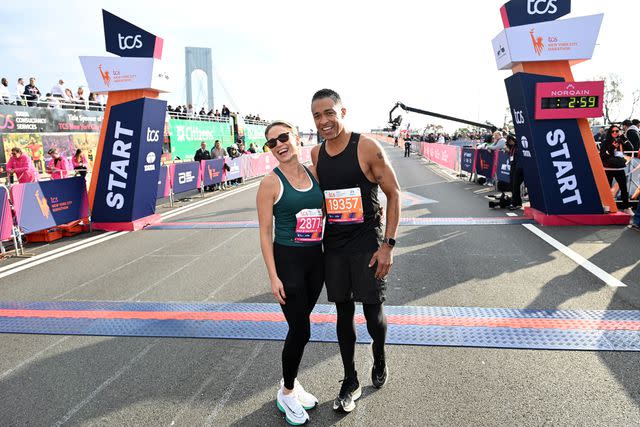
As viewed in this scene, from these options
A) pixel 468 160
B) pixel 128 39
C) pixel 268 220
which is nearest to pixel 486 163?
pixel 468 160

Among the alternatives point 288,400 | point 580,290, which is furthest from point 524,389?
point 580,290

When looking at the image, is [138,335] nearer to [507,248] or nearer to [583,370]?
[583,370]

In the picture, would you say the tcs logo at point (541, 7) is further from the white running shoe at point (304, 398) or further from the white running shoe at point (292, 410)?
the white running shoe at point (292, 410)

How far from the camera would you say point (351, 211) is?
9.00 feet

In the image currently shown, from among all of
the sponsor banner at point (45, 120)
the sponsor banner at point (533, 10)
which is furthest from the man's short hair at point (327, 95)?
the sponsor banner at point (45, 120)

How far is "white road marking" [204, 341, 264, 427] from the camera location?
281cm

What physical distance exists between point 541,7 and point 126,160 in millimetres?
8807

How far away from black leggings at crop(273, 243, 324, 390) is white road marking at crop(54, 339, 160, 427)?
4.87 feet

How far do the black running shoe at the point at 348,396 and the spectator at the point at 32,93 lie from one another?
65.9 ft

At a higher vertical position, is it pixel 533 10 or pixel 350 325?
pixel 533 10

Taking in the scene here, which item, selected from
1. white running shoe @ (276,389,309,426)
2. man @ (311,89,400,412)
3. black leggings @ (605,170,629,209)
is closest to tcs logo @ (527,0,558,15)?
black leggings @ (605,170,629,209)

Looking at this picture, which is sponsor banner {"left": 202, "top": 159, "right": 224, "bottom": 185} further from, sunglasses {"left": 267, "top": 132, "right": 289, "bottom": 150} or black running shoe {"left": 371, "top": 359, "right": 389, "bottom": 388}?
black running shoe {"left": 371, "top": 359, "right": 389, "bottom": 388}

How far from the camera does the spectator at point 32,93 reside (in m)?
18.1

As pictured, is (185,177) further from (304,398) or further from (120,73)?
(304,398)
